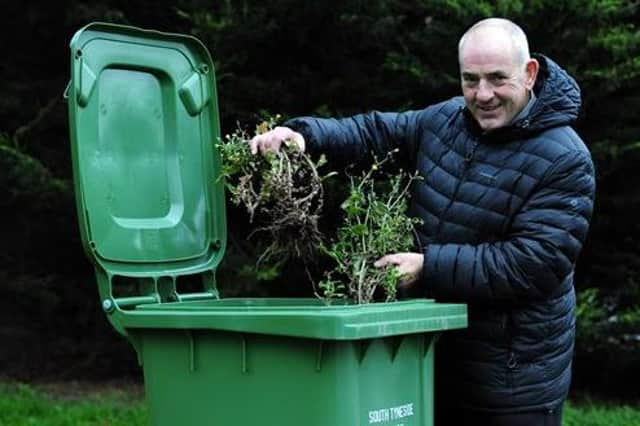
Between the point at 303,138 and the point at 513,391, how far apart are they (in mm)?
1019

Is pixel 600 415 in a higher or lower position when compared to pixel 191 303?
lower

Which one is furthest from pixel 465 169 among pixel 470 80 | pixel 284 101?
pixel 284 101

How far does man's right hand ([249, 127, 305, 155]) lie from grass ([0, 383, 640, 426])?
282 centimetres

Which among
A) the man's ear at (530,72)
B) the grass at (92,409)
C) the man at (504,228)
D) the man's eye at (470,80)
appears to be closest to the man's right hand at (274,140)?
the man at (504,228)

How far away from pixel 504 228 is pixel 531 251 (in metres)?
0.13

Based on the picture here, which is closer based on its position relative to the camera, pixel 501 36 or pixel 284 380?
pixel 284 380

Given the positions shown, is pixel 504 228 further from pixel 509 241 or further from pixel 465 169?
pixel 465 169

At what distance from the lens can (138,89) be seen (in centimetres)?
392

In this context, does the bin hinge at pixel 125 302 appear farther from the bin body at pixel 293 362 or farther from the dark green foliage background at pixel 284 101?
the dark green foliage background at pixel 284 101

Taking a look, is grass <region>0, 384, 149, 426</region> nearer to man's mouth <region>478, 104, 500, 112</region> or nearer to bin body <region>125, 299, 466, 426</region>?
bin body <region>125, 299, 466, 426</region>

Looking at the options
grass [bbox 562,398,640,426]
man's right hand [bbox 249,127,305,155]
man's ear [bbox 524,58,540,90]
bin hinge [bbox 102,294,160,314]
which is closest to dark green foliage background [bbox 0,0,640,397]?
grass [bbox 562,398,640,426]

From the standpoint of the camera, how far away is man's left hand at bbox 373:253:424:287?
3393 mm

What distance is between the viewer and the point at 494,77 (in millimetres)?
3416

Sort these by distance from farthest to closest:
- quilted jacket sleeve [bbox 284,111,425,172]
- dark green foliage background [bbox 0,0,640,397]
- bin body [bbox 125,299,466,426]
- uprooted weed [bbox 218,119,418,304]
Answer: dark green foliage background [bbox 0,0,640,397], quilted jacket sleeve [bbox 284,111,425,172], uprooted weed [bbox 218,119,418,304], bin body [bbox 125,299,466,426]
